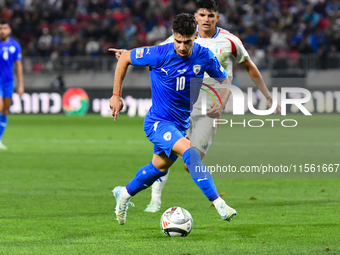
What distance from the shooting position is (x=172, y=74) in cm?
497

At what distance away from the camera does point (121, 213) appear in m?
5.16

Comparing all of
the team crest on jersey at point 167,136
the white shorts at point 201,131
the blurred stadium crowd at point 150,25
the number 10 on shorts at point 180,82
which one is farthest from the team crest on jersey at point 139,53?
the blurred stadium crowd at point 150,25

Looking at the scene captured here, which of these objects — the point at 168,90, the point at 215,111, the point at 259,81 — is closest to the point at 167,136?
the point at 168,90

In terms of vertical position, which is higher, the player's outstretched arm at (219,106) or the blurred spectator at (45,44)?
the player's outstretched arm at (219,106)

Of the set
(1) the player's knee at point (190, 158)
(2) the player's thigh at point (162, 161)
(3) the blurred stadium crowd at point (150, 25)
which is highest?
(1) the player's knee at point (190, 158)

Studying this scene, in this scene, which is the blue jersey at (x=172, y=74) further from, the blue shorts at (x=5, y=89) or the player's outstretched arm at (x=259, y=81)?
the blue shorts at (x=5, y=89)

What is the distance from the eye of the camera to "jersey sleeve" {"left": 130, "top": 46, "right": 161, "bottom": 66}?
4972mm

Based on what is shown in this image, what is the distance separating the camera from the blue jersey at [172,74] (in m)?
4.96

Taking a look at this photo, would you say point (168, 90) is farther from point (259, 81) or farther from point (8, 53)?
point (8, 53)

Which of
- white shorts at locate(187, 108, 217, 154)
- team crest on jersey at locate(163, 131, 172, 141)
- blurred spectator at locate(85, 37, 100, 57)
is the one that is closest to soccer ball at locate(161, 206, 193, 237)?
team crest on jersey at locate(163, 131, 172, 141)

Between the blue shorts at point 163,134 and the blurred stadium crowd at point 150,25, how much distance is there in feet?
53.0

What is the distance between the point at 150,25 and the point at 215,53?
61.5 feet

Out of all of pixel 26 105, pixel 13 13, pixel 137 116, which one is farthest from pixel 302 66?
pixel 13 13

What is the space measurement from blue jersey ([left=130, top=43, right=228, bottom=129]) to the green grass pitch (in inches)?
41.5
